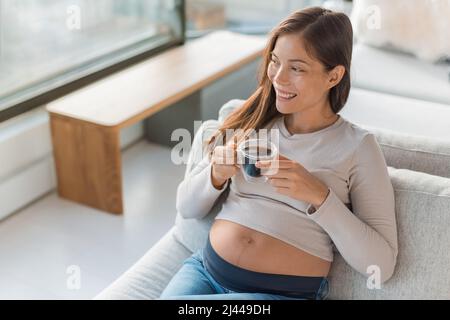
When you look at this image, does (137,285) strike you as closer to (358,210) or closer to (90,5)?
(358,210)

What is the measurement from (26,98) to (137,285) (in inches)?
53.5

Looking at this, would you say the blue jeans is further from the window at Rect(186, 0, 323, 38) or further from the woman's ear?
the window at Rect(186, 0, 323, 38)

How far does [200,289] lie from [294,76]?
0.57 metres

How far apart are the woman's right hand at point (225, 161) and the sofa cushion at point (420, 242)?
0.40 meters

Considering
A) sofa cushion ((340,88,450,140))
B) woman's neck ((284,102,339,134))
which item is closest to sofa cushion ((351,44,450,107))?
sofa cushion ((340,88,450,140))

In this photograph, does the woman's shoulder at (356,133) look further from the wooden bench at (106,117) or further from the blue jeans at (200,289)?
the wooden bench at (106,117)

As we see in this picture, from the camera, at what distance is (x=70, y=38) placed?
9.80 ft

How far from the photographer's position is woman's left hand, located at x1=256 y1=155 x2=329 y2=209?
4.67ft

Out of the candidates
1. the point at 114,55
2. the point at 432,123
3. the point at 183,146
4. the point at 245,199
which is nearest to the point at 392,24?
the point at 432,123

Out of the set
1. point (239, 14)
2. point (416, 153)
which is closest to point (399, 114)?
point (416, 153)

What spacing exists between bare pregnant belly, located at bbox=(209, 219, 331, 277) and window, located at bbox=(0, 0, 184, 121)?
146 cm

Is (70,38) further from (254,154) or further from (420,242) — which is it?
(420,242)

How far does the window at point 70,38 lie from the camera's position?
8.76 feet
